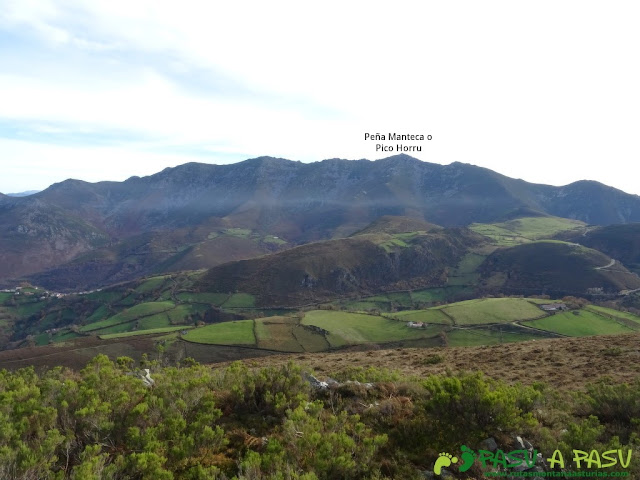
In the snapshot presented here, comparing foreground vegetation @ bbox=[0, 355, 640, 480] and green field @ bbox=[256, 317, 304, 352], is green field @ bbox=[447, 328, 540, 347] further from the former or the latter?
foreground vegetation @ bbox=[0, 355, 640, 480]

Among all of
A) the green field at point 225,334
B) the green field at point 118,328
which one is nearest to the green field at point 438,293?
the green field at point 225,334

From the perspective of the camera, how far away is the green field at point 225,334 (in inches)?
3243

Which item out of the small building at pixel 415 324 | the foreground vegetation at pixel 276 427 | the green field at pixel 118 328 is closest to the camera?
the foreground vegetation at pixel 276 427

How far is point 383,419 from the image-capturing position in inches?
546

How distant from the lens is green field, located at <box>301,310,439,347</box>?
8625cm

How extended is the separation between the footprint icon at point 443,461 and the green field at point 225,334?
74784mm

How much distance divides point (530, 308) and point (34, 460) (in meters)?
115

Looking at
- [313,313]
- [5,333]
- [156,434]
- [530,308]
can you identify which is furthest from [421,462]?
[5,333]

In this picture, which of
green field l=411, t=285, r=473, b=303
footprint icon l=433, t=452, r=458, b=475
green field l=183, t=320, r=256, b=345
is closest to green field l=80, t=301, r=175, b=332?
green field l=183, t=320, r=256, b=345

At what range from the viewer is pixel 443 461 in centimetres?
1083

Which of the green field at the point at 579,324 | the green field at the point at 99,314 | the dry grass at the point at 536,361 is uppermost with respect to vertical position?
the dry grass at the point at 536,361

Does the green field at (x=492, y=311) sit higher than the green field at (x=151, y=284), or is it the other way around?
the green field at (x=492, y=311)

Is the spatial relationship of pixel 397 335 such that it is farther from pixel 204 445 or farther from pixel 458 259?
pixel 458 259

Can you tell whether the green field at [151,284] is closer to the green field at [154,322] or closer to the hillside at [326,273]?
the hillside at [326,273]
